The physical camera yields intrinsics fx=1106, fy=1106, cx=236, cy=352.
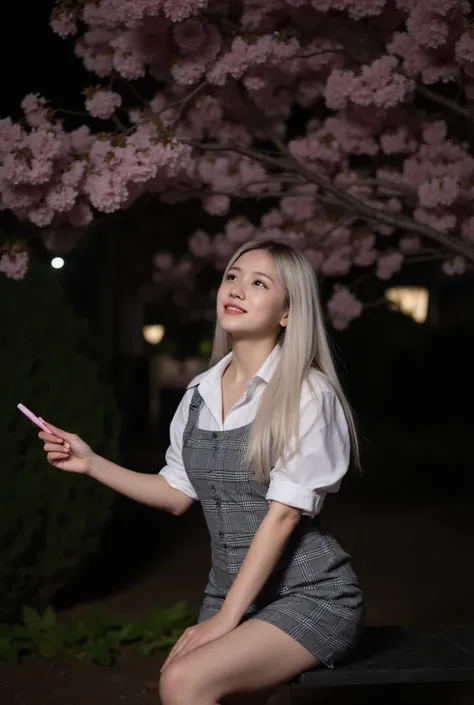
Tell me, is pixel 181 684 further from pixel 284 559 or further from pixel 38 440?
pixel 38 440

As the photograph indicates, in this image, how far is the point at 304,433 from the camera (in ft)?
8.70

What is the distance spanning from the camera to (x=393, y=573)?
646cm

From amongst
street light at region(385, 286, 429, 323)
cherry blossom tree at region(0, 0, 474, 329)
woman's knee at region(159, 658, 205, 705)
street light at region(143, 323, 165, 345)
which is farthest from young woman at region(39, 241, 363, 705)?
street light at region(143, 323, 165, 345)

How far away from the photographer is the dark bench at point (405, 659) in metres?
2.75

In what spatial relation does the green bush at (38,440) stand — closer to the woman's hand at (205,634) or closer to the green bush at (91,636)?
the green bush at (91,636)

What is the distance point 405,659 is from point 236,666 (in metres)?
0.63

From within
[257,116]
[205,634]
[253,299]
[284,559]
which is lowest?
[205,634]

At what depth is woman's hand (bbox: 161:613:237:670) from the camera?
101 inches

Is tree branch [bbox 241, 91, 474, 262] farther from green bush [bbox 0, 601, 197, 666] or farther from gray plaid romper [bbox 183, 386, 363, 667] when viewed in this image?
gray plaid romper [bbox 183, 386, 363, 667]

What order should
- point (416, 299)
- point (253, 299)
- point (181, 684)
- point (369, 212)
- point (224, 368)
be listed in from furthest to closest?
point (416, 299) → point (369, 212) → point (224, 368) → point (253, 299) → point (181, 684)

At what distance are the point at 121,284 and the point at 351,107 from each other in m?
11.8

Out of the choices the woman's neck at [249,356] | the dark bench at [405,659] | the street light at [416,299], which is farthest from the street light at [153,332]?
the woman's neck at [249,356]

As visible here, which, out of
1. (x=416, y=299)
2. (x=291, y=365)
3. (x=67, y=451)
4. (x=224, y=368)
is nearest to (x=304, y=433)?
(x=291, y=365)

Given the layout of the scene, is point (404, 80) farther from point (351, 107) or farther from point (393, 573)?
point (393, 573)
